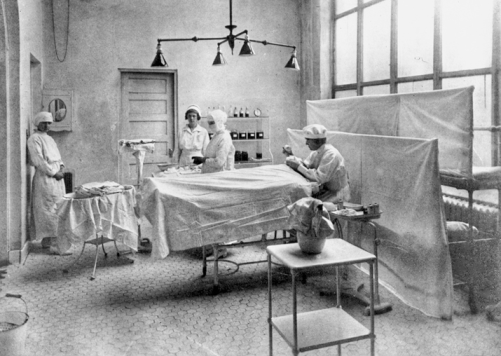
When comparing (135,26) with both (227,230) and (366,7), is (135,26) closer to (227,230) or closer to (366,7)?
(366,7)

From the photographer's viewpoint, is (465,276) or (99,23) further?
(99,23)

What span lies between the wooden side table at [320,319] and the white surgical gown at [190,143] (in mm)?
4412

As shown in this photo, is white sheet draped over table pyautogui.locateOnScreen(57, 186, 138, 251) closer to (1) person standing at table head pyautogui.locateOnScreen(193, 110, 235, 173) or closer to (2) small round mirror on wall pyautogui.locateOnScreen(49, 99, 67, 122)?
(1) person standing at table head pyautogui.locateOnScreen(193, 110, 235, 173)

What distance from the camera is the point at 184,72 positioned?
883cm

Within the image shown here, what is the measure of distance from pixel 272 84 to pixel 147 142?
3.47 m

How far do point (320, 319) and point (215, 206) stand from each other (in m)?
1.89

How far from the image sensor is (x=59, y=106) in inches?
314

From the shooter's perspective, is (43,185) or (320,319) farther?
(43,185)

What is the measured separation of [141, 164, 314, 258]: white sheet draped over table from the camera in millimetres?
4641

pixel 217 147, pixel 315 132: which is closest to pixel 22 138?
pixel 217 147

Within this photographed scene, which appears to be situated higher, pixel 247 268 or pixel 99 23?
pixel 99 23

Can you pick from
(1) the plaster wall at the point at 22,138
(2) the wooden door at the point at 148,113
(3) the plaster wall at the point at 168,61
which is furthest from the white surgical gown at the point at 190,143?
(1) the plaster wall at the point at 22,138

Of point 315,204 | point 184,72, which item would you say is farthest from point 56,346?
point 184,72

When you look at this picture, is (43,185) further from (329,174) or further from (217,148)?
(329,174)
